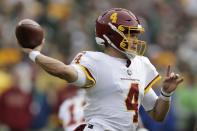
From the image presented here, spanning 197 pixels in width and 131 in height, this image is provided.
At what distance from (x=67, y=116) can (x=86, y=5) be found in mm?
8059

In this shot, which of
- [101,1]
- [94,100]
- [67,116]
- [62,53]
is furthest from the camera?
[101,1]

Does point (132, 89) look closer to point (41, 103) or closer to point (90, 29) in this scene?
point (41, 103)

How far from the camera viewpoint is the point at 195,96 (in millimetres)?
13586

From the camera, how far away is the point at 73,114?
9.52 meters

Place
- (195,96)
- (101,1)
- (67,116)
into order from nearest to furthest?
(67,116) → (195,96) → (101,1)

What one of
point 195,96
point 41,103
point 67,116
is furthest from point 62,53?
point 67,116

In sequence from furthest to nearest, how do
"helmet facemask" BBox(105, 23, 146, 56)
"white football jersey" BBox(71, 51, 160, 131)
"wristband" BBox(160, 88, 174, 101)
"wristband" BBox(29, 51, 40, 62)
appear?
"wristband" BBox(160, 88, 174, 101) → "helmet facemask" BBox(105, 23, 146, 56) → "white football jersey" BBox(71, 51, 160, 131) → "wristband" BBox(29, 51, 40, 62)

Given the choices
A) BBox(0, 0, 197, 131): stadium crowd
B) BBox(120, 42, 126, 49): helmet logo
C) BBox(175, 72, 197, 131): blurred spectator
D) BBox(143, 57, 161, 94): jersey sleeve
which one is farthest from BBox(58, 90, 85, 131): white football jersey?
BBox(175, 72, 197, 131): blurred spectator

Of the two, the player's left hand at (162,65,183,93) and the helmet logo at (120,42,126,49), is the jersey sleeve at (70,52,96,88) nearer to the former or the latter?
the helmet logo at (120,42,126,49)

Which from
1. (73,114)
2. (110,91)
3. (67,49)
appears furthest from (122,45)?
(67,49)

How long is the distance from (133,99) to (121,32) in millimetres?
539

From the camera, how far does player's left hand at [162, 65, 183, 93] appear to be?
24.5 feet

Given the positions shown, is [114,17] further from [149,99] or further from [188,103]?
[188,103]

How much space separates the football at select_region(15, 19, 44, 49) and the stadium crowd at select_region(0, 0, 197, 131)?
11.2 ft
